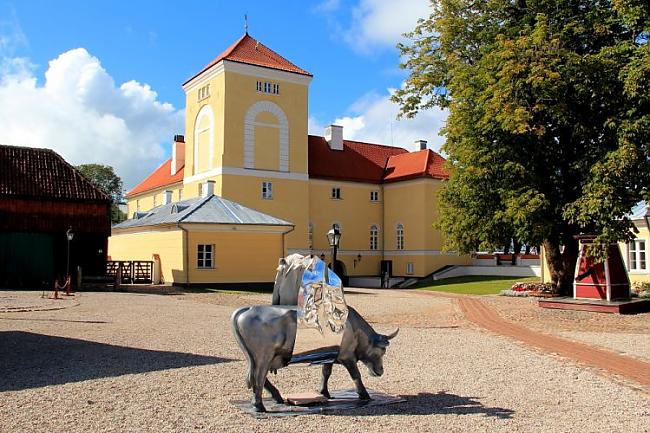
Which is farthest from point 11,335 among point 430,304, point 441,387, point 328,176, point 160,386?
point 328,176

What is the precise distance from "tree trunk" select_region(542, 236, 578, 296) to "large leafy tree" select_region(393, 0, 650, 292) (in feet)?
0.14

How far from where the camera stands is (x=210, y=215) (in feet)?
102

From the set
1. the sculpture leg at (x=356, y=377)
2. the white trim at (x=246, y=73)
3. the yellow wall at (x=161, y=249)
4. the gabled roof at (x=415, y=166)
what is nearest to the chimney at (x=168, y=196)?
the white trim at (x=246, y=73)

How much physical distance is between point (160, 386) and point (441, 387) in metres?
3.58

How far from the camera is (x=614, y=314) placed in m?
18.4

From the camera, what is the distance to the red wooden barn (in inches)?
1069

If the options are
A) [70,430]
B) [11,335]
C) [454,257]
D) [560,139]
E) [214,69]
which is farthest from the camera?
[454,257]

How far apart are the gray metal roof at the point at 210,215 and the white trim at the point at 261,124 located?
6274mm

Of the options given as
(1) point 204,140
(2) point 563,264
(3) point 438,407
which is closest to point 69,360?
(3) point 438,407

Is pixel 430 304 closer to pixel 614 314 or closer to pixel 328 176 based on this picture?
pixel 614 314

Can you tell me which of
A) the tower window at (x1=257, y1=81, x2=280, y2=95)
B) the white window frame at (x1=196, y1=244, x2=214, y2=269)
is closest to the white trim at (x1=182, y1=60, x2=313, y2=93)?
the tower window at (x1=257, y1=81, x2=280, y2=95)

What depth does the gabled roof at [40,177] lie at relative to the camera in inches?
1088

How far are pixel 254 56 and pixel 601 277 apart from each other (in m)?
27.1

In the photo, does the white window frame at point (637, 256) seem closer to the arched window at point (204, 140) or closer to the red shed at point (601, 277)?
the red shed at point (601, 277)
